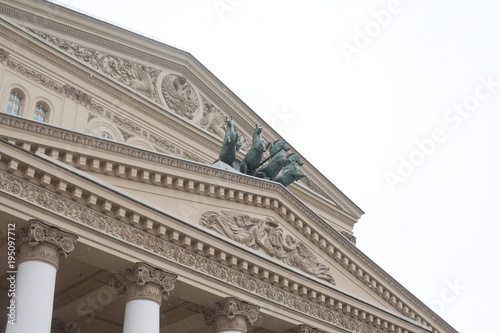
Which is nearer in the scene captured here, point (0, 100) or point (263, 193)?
point (263, 193)

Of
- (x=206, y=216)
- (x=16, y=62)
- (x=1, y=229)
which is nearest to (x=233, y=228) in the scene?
(x=206, y=216)

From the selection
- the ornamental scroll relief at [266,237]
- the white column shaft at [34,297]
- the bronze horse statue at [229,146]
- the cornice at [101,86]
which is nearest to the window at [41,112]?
the cornice at [101,86]

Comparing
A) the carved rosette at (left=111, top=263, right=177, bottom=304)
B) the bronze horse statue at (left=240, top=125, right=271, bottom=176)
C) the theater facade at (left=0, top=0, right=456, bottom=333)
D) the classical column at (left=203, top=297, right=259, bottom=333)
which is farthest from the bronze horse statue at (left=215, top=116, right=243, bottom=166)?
the carved rosette at (left=111, top=263, right=177, bottom=304)

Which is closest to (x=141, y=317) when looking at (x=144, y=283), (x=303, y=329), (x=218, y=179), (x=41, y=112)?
(x=144, y=283)

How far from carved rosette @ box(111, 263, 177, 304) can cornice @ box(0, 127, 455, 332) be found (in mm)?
846

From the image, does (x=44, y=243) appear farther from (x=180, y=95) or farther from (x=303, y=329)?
(x=180, y=95)

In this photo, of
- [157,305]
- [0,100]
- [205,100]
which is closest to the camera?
[157,305]

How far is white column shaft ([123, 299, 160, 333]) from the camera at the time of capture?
1344 cm

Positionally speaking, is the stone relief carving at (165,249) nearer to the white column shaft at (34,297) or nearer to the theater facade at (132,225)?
the theater facade at (132,225)

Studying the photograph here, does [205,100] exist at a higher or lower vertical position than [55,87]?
higher

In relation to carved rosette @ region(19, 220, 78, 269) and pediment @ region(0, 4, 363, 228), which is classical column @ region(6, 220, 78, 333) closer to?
carved rosette @ region(19, 220, 78, 269)

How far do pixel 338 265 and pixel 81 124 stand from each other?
27.9 feet

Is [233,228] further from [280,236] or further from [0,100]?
[0,100]

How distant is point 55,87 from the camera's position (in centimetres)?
2139
